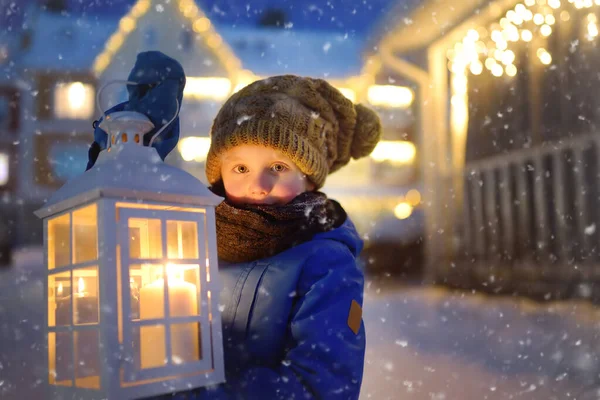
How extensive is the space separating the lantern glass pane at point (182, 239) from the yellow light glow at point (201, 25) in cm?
450

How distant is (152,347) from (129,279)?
0.09 meters

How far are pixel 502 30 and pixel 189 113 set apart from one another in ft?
7.10

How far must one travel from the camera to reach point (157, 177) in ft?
2.43

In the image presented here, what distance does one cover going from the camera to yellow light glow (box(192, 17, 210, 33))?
500 cm

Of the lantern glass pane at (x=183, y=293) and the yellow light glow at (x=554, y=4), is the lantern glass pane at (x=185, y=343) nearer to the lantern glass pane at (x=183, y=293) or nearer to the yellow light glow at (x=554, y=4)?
the lantern glass pane at (x=183, y=293)

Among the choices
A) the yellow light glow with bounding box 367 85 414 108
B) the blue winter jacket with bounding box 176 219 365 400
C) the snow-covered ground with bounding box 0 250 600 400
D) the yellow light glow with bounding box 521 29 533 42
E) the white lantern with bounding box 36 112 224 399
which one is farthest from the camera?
the yellow light glow with bounding box 367 85 414 108

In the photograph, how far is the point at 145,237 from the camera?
31.8 inches

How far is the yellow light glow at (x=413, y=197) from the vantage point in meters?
6.31

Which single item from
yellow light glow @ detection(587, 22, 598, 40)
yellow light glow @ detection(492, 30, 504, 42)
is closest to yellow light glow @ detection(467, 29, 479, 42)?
yellow light glow @ detection(492, 30, 504, 42)

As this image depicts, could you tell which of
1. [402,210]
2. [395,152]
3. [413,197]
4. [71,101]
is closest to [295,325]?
[71,101]

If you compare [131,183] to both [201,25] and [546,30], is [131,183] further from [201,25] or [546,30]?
[201,25]

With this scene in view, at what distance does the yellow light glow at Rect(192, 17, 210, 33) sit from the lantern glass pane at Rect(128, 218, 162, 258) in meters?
4.46

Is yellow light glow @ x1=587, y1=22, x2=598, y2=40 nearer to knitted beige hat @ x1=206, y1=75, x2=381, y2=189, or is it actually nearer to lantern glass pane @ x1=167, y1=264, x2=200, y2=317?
knitted beige hat @ x1=206, y1=75, x2=381, y2=189

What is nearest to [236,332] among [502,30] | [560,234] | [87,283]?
[87,283]
